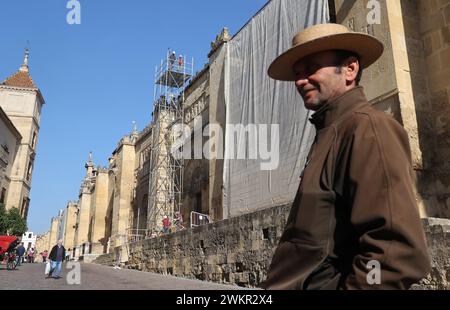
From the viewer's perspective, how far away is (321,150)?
5.18 feet

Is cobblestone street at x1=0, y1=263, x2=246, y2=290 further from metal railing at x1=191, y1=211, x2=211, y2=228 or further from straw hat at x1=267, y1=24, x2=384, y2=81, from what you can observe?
straw hat at x1=267, y1=24, x2=384, y2=81

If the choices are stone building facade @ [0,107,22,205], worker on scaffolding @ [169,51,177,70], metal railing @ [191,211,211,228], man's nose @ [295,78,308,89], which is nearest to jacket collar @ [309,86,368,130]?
man's nose @ [295,78,308,89]

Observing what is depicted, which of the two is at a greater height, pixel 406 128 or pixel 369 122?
pixel 406 128

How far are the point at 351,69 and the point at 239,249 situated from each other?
8888 millimetres

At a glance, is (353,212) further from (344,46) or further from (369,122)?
(344,46)

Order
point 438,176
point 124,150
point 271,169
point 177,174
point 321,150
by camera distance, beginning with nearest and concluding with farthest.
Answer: point 321,150 → point 438,176 → point 271,169 → point 177,174 → point 124,150

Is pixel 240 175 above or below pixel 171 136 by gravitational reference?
below

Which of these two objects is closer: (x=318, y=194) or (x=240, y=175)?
(x=318, y=194)

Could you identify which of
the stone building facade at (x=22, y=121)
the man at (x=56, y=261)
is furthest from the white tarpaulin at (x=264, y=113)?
the stone building facade at (x=22, y=121)

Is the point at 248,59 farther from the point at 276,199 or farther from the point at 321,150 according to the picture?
the point at 321,150

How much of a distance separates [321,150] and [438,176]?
6.57 m

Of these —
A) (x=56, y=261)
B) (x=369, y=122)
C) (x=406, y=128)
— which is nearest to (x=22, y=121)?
(x=56, y=261)

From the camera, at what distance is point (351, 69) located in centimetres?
173

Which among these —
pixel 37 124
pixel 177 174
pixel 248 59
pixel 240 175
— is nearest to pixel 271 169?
pixel 240 175
